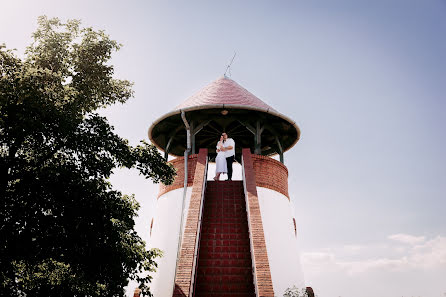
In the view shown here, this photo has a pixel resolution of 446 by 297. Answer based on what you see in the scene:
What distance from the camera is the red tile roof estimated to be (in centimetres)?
1188

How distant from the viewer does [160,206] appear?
37.9 feet

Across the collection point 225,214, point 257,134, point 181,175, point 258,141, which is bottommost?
point 225,214

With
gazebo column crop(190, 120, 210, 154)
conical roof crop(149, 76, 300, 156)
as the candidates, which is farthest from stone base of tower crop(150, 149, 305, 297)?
conical roof crop(149, 76, 300, 156)

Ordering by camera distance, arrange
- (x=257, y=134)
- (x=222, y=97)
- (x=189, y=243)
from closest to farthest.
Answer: (x=189, y=243) < (x=257, y=134) < (x=222, y=97)

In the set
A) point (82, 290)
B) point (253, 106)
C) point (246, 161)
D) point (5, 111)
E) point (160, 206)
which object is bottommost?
point (82, 290)

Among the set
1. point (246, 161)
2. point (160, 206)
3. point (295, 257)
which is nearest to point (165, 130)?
point (160, 206)

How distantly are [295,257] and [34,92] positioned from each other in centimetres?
850

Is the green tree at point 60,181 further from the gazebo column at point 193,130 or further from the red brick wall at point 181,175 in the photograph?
the gazebo column at point 193,130

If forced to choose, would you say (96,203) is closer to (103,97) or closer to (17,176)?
(17,176)

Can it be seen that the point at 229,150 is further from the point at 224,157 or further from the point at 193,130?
the point at 193,130

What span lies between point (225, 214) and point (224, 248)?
1272mm

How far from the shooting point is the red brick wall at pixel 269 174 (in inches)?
440

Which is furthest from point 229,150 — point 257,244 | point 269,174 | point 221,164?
point 257,244

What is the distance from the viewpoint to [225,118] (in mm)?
12773
